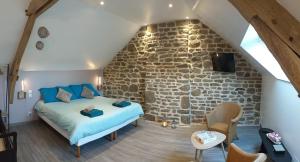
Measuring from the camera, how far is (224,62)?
5.01m

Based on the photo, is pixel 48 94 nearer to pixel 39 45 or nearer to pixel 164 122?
pixel 39 45

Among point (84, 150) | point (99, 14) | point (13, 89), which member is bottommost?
point (84, 150)

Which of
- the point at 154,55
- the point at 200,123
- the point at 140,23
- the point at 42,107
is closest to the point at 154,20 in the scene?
the point at 140,23

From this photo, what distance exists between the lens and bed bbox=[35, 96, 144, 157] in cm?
359

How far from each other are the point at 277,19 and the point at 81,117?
344cm

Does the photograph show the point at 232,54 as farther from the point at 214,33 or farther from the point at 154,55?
the point at 154,55

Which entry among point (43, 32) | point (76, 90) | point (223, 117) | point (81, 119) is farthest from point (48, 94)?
point (223, 117)

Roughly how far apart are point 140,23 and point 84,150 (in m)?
3.67

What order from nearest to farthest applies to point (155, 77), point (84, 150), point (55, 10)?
1. point (84, 150)
2. point (55, 10)
3. point (155, 77)

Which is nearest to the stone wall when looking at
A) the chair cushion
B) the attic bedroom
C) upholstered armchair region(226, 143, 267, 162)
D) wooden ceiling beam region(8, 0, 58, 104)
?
the attic bedroom

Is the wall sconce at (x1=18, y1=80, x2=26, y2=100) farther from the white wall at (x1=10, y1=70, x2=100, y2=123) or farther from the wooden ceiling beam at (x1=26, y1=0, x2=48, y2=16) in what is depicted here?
the wooden ceiling beam at (x1=26, y1=0, x2=48, y2=16)

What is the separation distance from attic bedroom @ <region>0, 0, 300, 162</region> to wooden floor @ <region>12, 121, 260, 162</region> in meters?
0.02

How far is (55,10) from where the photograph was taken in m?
4.18

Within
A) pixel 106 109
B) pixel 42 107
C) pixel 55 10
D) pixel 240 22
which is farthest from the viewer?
pixel 42 107
